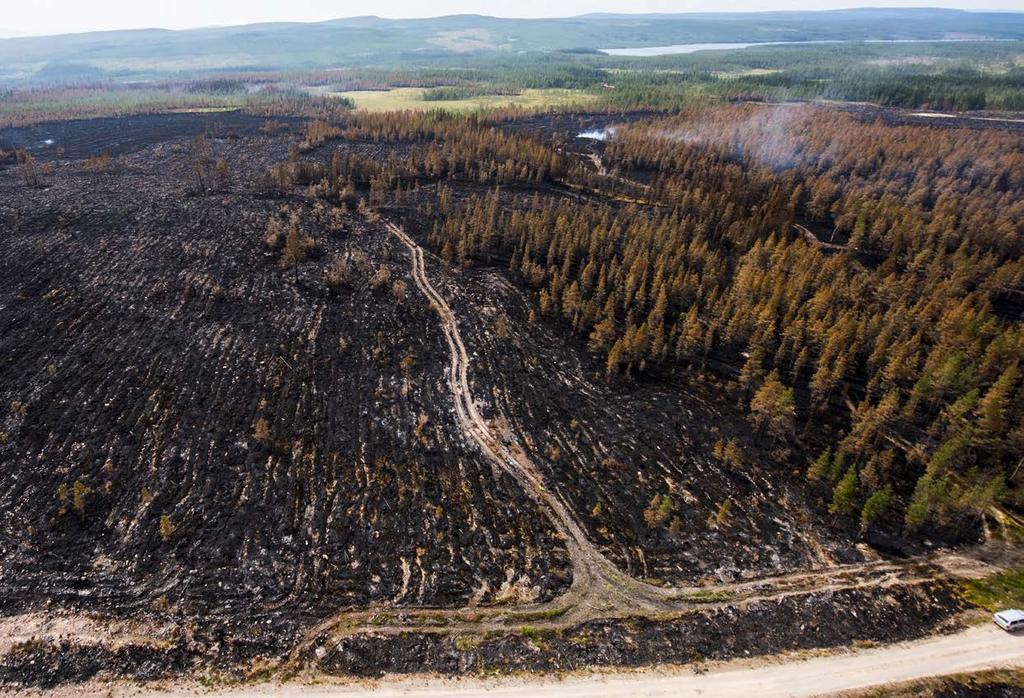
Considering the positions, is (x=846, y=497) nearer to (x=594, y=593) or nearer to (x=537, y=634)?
(x=594, y=593)

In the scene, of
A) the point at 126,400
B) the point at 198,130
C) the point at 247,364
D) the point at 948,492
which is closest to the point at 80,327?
the point at 126,400

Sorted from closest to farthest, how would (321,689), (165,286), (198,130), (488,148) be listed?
(321,689) → (165,286) → (488,148) → (198,130)

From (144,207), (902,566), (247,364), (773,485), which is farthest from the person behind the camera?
(144,207)

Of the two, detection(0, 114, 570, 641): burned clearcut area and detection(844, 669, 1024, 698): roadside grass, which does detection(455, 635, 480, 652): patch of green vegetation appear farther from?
detection(844, 669, 1024, 698): roadside grass

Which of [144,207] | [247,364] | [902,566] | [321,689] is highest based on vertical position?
[144,207]

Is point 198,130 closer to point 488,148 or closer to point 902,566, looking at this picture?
point 488,148

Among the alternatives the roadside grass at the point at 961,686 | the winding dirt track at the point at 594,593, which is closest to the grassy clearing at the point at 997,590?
the winding dirt track at the point at 594,593

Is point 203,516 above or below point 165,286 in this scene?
below

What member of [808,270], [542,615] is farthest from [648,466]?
[808,270]
